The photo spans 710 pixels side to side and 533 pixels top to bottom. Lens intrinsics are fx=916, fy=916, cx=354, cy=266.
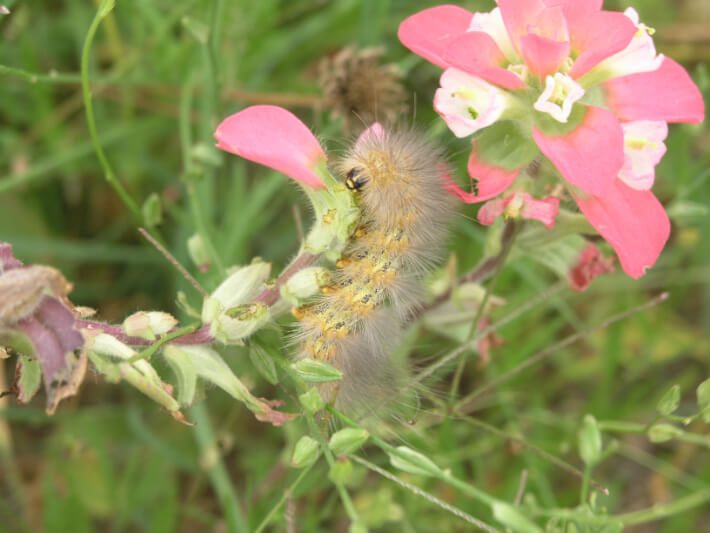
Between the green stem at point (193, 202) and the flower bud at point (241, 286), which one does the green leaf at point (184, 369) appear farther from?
the green stem at point (193, 202)

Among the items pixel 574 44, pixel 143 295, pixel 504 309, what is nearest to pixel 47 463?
pixel 143 295

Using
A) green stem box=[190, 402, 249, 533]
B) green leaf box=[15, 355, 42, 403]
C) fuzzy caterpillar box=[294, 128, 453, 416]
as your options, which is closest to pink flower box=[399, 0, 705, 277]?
fuzzy caterpillar box=[294, 128, 453, 416]

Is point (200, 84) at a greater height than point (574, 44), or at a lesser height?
lesser

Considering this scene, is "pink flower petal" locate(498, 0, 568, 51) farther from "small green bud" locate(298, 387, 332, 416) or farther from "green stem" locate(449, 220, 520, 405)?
"small green bud" locate(298, 387, 332, 416)

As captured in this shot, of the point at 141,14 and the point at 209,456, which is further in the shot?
the point at 141,14

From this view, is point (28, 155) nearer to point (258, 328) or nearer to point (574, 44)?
point (258, 328)

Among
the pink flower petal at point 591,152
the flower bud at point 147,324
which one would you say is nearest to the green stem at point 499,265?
the pink flower petal at point 591,152
